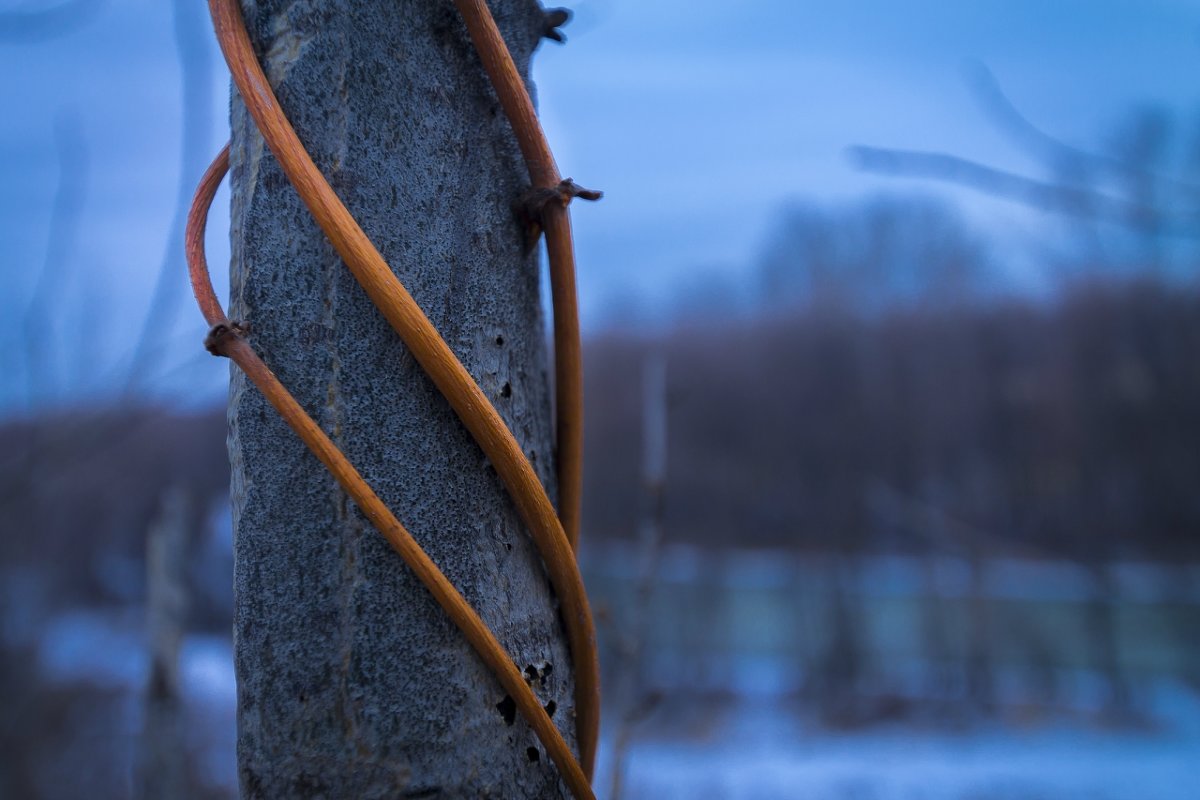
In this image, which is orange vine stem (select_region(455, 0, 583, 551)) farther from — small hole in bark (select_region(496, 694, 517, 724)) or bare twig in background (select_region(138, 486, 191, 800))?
bare twig in background (select_region(138, 486, 191, 800))

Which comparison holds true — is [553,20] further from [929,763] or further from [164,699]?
[929,763]

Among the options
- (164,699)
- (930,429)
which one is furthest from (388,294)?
(930,429)

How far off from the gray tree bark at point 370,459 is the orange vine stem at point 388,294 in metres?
0.02

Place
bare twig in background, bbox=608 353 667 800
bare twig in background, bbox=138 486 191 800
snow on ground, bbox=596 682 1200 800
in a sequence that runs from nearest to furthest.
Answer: bare twig in background, bbox=608 353 667 800
bare twig in background, bbox=138 486 191 800
snow on ground, bbox=596 682 1200 800

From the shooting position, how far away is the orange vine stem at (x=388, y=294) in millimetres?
356

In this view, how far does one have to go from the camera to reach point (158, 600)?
5.55 ft

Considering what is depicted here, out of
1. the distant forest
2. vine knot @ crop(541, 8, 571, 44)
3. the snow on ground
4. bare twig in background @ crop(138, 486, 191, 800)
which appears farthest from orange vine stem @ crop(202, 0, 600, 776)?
the distant forest

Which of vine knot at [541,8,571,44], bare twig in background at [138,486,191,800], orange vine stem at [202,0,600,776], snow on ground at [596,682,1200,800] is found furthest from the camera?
snow on ground at [596,682,1200,800]

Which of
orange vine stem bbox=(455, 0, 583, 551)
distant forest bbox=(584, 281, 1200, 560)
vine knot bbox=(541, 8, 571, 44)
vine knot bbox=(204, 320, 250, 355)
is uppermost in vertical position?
distant forest bbox=(584, 281, 1200, 560)

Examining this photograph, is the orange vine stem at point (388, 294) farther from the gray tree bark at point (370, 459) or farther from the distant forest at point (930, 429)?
the distant forest at point (930, 429)

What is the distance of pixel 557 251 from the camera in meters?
0.43

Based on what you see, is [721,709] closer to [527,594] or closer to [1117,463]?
[1117,463]

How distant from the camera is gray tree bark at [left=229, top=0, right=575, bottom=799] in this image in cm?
37

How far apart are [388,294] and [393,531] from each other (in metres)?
0.10
